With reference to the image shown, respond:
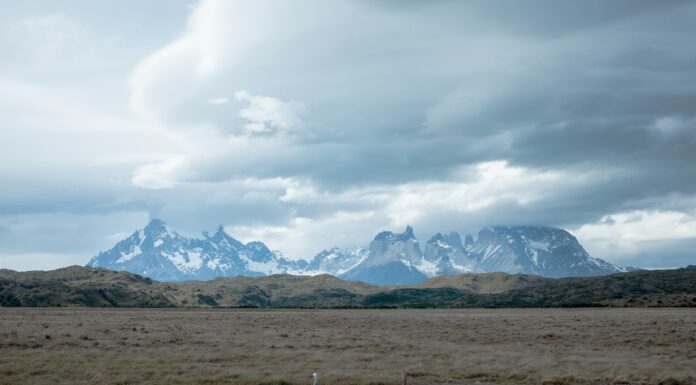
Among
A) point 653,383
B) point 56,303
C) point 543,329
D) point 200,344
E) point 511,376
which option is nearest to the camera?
point 653,383

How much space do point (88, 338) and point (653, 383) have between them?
128 ft

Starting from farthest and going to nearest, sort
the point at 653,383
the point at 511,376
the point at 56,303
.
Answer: the point at 56,303 → the point at 511,376 → the point at 653,383

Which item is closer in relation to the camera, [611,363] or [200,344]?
[611,363]

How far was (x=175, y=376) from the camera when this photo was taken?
3083 centimetres

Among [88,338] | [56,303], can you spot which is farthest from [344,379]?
[56,303]

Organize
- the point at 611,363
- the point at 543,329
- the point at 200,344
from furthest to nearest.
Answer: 1. the point at 543,329
2. the point at 200,344
3. the point at 611,363

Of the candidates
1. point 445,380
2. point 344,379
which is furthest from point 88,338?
point 445,380

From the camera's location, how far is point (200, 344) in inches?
1817

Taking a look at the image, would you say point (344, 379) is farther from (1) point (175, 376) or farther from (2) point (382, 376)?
(1) point (175, 376)

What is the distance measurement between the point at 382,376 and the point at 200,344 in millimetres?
19579

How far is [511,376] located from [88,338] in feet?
106

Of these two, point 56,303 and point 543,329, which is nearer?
point 543,329

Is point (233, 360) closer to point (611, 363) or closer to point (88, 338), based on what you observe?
point (88, 338)

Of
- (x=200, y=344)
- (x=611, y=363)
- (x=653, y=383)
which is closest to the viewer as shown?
(x=653, y=383)
